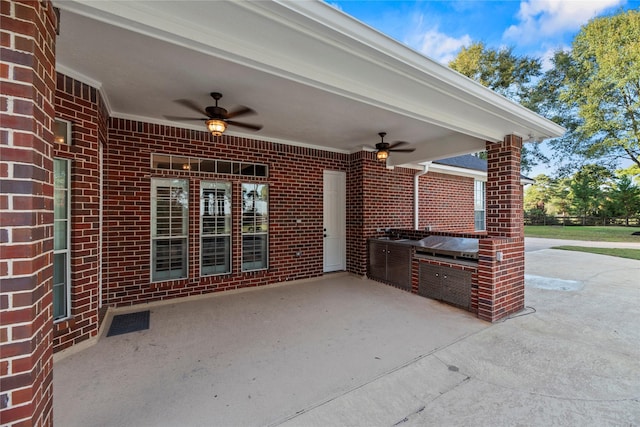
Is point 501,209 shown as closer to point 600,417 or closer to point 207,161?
point 600,417

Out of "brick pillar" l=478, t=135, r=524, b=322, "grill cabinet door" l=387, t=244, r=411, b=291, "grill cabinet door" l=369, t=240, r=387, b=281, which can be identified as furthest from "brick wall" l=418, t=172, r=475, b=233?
"brick pillar" l=478, t=135, r=524, b=322

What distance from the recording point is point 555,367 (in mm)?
2701

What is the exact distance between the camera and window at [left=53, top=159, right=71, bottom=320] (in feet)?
9.61

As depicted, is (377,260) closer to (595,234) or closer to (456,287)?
(456,287)

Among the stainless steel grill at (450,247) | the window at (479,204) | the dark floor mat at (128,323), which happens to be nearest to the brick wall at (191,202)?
the dark floor mat at (128,323)

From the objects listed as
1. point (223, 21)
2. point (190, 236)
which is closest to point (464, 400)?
point (223, 21)

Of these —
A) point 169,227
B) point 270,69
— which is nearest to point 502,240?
point 270,69

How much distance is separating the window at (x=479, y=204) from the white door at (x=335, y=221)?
5857 mm

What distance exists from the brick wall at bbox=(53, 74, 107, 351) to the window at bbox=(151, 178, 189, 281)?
1196 millimetres

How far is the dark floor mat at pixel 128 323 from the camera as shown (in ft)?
11.5

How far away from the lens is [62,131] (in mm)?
2957

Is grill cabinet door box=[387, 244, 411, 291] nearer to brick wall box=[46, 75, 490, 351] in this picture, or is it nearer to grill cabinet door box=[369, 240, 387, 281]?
grill cabinet door box=[369, 240, 387, 281]

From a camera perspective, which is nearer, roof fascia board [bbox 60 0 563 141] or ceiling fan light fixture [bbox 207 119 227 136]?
roof fascia board [bbox 60 0 563 141]

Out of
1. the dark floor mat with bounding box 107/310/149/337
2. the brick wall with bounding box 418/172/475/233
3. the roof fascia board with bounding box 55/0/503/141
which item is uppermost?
the roof fascia board with bounding box 55/0/503/141
